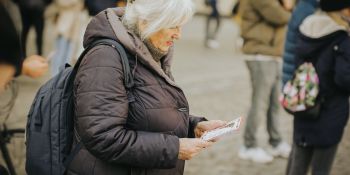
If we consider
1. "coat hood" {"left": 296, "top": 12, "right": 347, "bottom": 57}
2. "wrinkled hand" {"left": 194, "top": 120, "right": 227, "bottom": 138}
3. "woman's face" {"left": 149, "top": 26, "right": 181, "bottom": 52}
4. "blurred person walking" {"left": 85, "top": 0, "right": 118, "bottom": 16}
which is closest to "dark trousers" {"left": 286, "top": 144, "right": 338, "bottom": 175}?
"coat hood" {"left": 296, "top": 12, "right": 347, "bottom": 57}

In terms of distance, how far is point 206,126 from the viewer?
9.11 ft

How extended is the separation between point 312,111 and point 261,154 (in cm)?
180

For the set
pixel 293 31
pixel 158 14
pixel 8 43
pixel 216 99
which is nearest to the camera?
pixel 8 43

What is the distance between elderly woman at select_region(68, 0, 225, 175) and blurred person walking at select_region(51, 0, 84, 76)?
4.51 m

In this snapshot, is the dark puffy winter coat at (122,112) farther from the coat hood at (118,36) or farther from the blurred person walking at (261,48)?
the blurred person walking at (261,48)

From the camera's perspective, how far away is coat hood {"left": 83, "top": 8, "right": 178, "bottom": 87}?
2.36 metres

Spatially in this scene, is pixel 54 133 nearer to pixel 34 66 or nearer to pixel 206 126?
pixel 206 126

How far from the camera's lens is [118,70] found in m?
2.30

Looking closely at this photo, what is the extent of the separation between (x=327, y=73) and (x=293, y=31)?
0.96m

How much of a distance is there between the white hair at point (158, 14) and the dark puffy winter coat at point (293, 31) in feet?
7.16

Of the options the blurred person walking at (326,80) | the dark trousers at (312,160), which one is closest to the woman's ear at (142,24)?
the blurred person walking at (326,80)

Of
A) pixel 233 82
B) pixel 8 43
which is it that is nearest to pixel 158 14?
pixel 8 43

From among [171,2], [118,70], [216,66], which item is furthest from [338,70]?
[216,66]

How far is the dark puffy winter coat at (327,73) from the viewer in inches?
140
